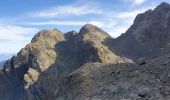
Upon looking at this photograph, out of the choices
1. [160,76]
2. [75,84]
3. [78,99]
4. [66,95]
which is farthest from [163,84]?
[66,95]

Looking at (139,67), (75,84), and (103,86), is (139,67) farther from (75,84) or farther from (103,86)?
(75,84)

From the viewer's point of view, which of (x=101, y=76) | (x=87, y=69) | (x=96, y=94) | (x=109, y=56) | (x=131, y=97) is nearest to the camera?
(x=131, y=97)

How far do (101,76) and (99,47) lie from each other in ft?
512

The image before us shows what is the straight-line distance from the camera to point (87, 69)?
127ft

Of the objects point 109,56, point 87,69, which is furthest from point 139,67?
point 109,56

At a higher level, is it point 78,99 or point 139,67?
point 139,67

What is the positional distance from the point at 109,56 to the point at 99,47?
11.7 metres

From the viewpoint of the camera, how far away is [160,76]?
Result: 102 feet

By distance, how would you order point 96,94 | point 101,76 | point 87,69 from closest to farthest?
point 96,94 < point 101,76 < point 87,69

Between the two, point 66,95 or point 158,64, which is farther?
point 66,95

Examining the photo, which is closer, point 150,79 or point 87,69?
point 150,79

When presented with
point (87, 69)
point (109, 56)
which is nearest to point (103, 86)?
point (87, 69)

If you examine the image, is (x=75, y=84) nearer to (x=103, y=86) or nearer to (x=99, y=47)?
(x=103, y=86)

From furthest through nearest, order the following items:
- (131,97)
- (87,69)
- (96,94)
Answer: (87,69) < (96,94) < (131,97)
